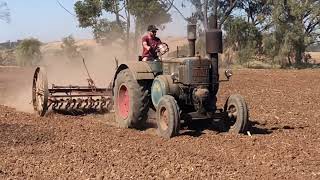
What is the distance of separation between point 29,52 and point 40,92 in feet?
106

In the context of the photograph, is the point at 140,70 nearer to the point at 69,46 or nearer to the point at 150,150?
the point at 150,150

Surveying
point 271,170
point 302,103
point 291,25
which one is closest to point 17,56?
point 291,25

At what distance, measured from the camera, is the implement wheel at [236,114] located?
927 centimetres

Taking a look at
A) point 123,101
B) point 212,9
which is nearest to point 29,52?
point 212,9

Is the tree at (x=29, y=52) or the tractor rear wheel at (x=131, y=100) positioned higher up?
the tree at (x=29, y=52)

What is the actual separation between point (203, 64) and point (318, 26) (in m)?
31.8

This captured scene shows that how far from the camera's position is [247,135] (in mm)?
9242

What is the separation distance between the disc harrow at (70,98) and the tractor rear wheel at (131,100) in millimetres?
1347

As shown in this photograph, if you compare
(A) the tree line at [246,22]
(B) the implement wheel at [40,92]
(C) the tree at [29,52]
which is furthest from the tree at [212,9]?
(B) the implement wheel at [40,92]

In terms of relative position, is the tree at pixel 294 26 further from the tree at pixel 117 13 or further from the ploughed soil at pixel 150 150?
the ploughed soil at pixel 150 150

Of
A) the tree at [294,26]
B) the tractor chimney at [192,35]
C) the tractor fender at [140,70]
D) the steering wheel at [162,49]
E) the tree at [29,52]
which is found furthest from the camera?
the tree at [29,52]

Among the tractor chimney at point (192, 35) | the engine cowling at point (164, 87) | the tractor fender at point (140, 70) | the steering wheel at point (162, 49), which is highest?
the tractor chimney at point (192, 35)

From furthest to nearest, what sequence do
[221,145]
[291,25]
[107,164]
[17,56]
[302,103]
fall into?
[17,56] < [291,25] < [302,103] < [221,145] < [107,164]

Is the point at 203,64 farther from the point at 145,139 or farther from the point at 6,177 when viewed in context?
the point at 6,177
